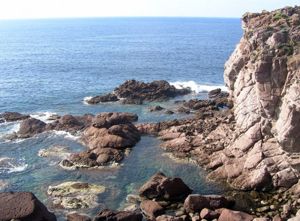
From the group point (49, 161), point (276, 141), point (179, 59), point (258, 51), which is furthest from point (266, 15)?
point (179, 59)

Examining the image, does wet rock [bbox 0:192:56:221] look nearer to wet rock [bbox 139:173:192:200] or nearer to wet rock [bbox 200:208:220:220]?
wet rock [bbox 139:173:192:200]

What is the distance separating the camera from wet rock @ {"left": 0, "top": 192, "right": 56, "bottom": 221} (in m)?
39.2

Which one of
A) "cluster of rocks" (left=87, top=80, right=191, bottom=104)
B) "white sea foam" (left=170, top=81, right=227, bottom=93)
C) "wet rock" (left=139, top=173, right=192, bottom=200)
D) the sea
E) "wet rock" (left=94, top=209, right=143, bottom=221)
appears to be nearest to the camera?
"wet rock" (left=94, top=209, right=143, bottom=221)

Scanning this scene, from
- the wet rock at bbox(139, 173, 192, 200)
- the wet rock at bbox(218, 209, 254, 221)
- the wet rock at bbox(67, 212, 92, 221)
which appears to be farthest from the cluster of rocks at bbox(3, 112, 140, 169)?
the wet rock at bbox(218, 209, 254, 221)

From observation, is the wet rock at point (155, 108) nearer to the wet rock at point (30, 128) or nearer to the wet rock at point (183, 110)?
the wet rock at point (183, 110)

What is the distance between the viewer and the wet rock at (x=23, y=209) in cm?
3925

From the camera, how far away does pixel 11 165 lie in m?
57.1

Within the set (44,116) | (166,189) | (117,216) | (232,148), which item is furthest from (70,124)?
(117,216)

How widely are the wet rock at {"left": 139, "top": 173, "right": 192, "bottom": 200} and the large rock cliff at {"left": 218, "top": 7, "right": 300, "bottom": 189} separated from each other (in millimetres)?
6166

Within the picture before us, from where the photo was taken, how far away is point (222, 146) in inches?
2266

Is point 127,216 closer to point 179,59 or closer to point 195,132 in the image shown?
point 195,132

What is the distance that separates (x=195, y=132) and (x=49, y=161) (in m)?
20.4

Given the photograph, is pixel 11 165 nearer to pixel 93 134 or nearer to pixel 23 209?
pixel 93 134

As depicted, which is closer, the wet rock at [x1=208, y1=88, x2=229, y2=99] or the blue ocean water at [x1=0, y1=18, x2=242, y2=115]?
the wet rock at [x1=208, y1=88, x2=229, y2=99]
